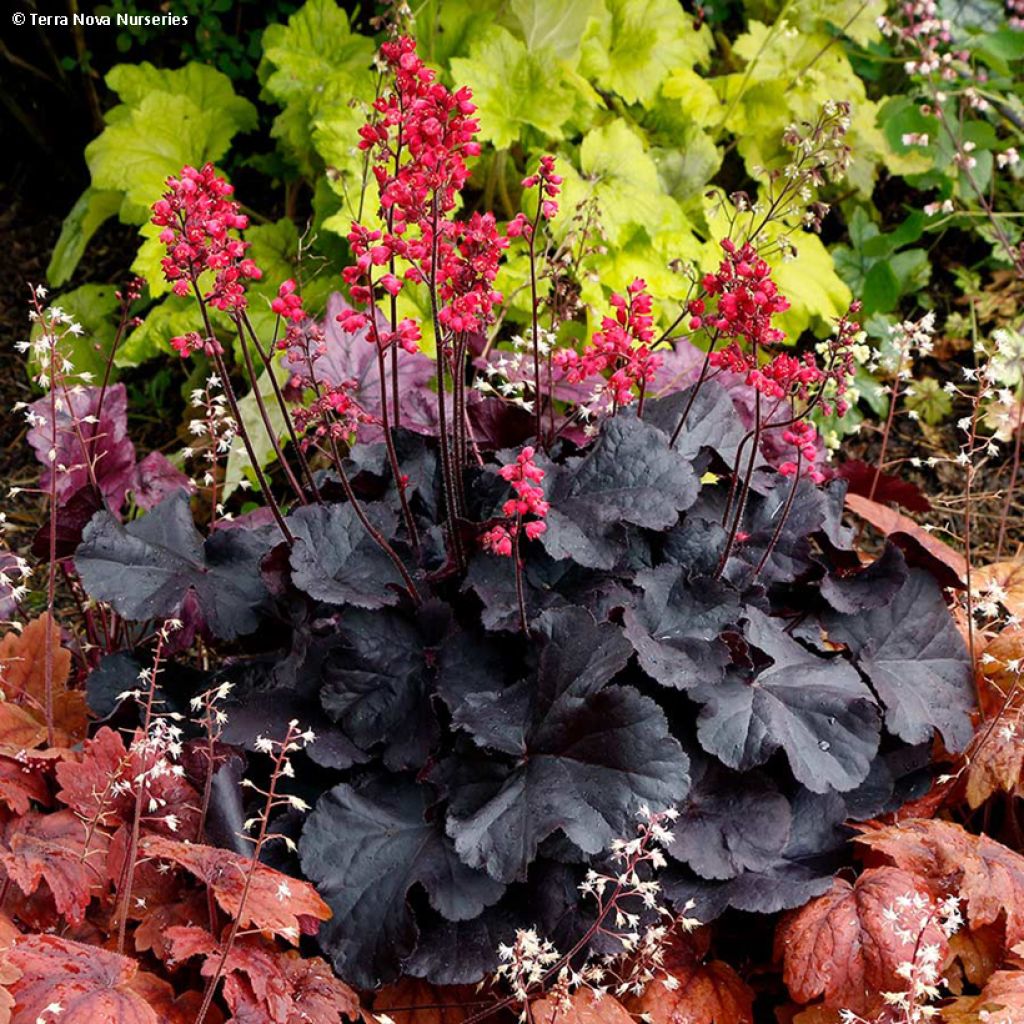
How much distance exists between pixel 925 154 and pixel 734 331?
8.20 ft

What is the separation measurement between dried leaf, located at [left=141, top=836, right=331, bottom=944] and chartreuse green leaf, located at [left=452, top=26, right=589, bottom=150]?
7.48 feet

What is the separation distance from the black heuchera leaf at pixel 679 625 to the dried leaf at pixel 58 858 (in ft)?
2.93

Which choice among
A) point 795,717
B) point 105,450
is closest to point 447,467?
point 795,717

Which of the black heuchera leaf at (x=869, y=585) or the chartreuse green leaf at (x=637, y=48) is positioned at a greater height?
the chartreuse green leaf at (x=637, y=48)

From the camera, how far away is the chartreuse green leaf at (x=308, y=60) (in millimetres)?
3543

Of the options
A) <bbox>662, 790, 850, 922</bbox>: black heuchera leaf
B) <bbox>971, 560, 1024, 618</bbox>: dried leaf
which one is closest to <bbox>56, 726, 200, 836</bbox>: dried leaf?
<bbox>662, 790, 850, 922</bbox>: black heuchera leaf

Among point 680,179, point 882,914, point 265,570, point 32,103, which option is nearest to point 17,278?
point 32,103

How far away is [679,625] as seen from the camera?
2125mm

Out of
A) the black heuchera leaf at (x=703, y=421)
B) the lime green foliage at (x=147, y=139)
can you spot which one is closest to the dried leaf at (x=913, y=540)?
the black heuchera leaf at (x=703, y=421)

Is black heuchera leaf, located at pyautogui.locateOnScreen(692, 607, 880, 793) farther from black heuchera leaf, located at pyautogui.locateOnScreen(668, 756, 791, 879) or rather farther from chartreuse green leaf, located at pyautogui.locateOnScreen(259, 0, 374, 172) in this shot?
chartreuse green leaf, located at pyautogui.locateOnScreen(259, 0, 374, 172)

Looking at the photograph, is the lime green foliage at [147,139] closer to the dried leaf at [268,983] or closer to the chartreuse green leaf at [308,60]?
the chartreuse green leaf at [308,60]

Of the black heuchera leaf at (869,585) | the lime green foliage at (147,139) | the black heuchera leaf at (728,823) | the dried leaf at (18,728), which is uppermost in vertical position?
the lime green foliage at (147,139)

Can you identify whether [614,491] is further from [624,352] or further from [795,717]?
[795,717]

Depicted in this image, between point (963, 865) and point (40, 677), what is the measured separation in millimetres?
1718
